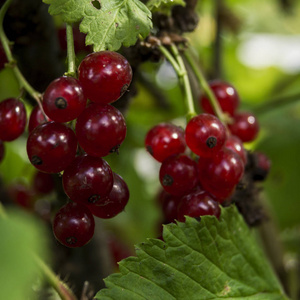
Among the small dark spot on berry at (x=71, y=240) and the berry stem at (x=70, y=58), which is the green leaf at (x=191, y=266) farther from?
the berry stem at (x=70, y=58)

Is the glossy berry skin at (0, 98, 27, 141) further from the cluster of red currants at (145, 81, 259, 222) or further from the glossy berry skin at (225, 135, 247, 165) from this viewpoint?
the glossy berry skin at (225, 135, 247, 165)

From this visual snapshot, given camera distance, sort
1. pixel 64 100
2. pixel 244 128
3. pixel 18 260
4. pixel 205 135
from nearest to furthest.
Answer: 1. pixel 18 260
2. pixel 64 100
3. pixel 205 135
4. pixel 244 128

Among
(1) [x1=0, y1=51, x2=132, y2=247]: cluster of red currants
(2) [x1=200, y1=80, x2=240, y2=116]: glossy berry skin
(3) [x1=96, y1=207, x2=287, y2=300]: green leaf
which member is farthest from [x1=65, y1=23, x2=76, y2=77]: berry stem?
(2) [x1=200, y1=80, x2=240, y2=116]: glossy berry skin

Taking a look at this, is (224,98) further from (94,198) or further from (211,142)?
(94,198)

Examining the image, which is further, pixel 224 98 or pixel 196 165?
pixel 224 98

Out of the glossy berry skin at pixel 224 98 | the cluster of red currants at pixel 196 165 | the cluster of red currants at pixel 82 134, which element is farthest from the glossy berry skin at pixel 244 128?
the cluster of red currants at pixel 82 134

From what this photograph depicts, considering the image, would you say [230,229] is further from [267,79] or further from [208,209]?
[267,79]

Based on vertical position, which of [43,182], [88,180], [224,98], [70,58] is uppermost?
[70,58]

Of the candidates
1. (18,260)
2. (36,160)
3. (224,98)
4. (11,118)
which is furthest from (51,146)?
(224,98)
